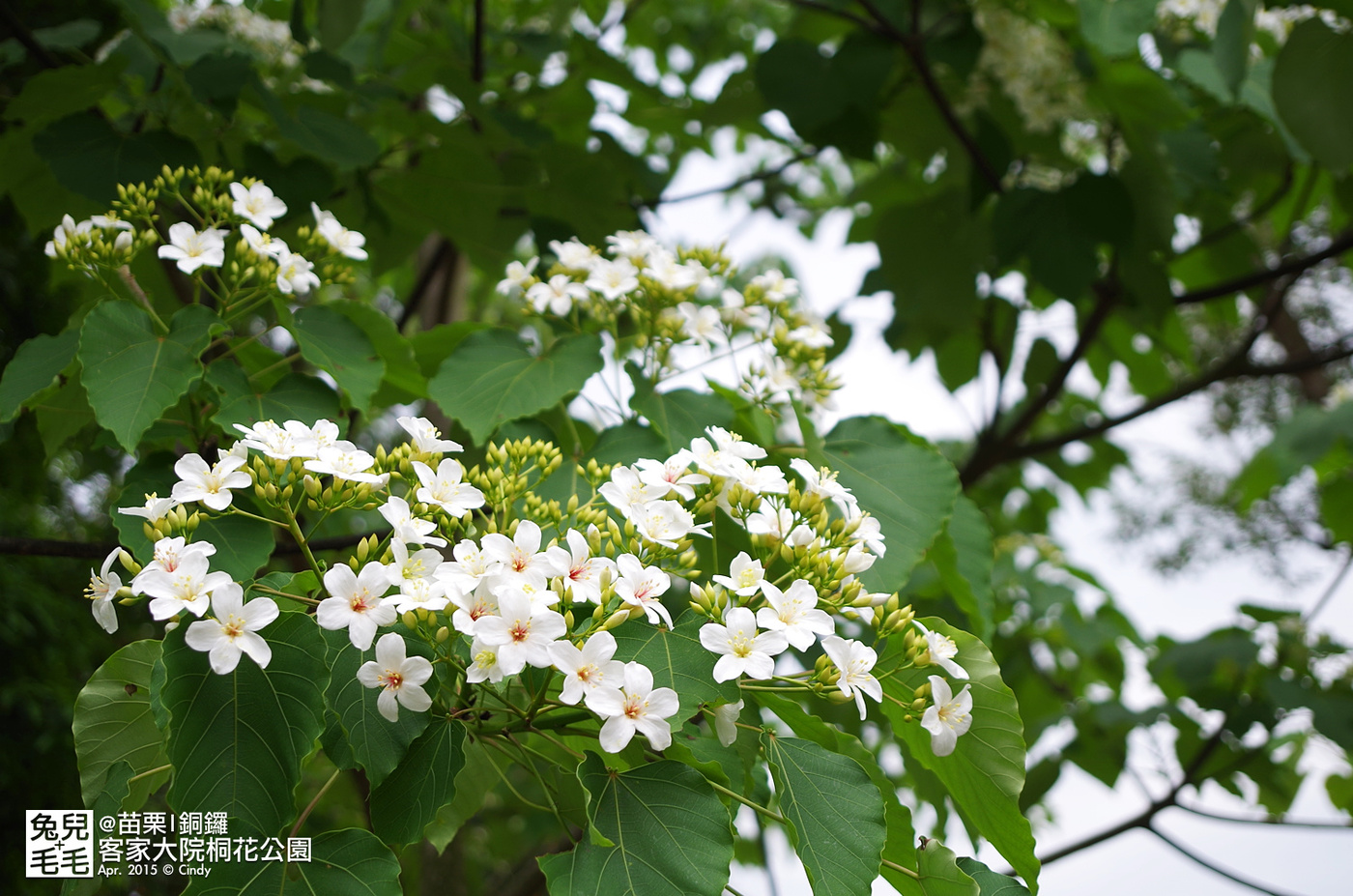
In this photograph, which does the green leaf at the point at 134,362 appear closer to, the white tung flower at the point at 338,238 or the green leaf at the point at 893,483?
the white tung flower at the point at 338,238

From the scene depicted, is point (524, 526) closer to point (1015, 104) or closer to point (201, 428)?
point (201, 428)

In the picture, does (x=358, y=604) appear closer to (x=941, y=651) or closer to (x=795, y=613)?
(x=795, y=613)

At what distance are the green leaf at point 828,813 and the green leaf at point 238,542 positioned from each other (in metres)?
0.64

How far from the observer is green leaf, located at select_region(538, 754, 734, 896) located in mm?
848

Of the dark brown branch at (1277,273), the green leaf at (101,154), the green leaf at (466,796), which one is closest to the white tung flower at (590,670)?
the green leaf at (466,796)

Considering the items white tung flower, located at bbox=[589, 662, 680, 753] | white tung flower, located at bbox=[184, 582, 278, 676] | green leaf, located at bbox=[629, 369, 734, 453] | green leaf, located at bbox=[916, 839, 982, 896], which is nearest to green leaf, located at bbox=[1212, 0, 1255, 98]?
green leaf, located at bbox=[629, 369, 734, 453]

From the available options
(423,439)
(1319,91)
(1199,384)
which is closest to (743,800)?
(423,439)

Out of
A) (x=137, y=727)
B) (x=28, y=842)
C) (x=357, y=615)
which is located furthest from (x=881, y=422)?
(x=28, y=842)

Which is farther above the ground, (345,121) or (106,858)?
(345,121)

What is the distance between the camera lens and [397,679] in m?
0.85

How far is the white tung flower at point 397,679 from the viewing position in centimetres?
84

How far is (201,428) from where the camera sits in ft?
4.39

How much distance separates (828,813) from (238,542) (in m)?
0.77

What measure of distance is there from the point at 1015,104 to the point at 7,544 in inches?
97.6
